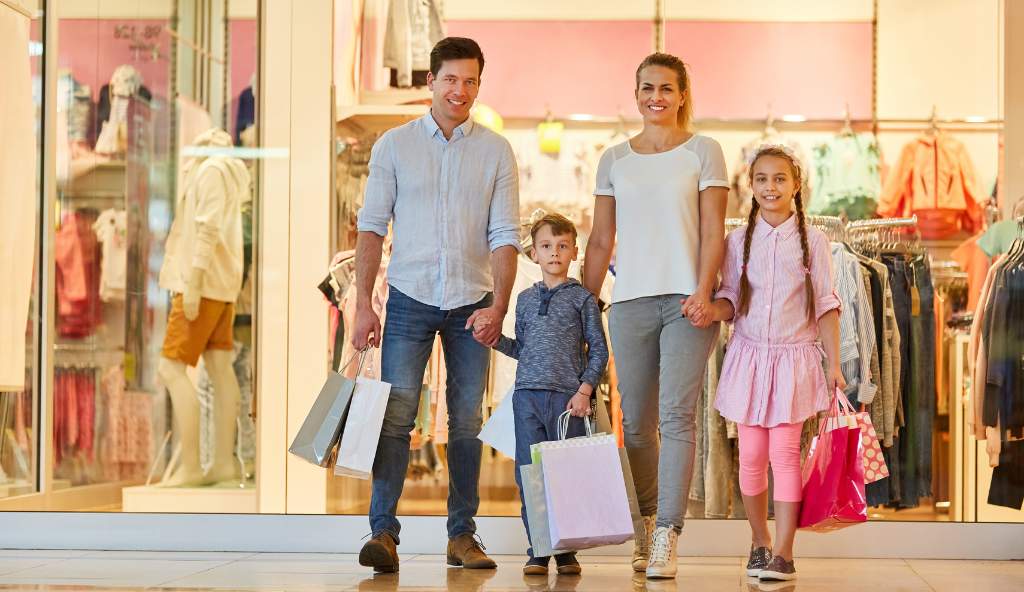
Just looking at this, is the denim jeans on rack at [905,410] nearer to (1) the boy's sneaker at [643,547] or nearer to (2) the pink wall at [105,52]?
(1) the boy's sneaker at [643,547]

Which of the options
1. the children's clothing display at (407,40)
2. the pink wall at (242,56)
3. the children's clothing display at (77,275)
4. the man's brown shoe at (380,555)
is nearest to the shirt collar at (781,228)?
the man's brown shoe at (380,555)

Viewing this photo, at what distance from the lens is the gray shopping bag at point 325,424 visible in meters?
3.43

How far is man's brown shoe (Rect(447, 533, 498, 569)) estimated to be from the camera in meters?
3.56

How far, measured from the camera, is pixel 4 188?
176 inches

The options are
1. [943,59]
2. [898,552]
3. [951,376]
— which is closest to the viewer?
[898,552]

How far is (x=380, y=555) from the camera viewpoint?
11.3ft

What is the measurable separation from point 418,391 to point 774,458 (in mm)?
974

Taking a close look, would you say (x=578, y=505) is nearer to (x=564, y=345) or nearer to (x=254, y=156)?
(x=564, y=345)

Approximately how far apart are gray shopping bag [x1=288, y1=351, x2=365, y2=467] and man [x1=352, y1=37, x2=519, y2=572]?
12cm

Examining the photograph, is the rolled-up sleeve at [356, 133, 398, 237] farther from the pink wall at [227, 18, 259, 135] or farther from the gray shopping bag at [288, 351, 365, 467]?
the pink wall at [227, 18, 259, 135]

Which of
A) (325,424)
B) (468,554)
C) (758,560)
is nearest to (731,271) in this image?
(758,560)

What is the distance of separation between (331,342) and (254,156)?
0.71 m

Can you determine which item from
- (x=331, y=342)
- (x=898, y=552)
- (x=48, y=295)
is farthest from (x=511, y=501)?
(x=48, y=295)

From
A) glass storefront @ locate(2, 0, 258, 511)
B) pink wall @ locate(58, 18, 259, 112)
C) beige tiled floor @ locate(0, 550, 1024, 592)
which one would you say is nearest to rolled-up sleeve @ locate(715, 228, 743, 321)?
beige tiled floor @ locate(0, 550, 1024, 592)
